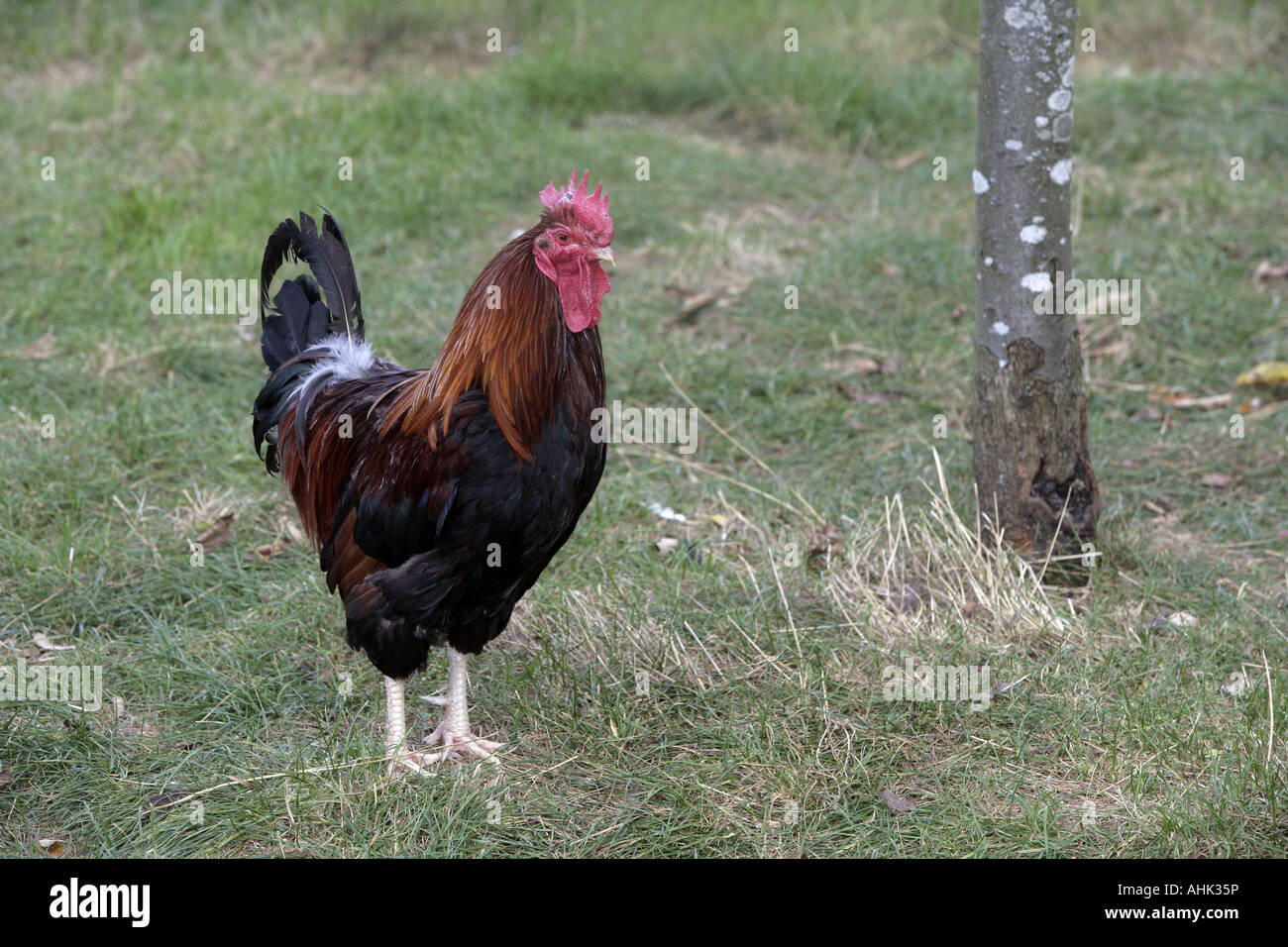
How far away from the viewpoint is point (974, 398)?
4.71 metres

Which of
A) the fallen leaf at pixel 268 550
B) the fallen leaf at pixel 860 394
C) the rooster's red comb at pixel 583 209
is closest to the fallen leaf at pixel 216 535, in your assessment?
the fallen leaf at pixel 268 550

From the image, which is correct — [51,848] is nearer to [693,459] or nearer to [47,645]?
Result: [47,645]

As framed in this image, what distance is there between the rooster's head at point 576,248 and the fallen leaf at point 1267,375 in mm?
3816

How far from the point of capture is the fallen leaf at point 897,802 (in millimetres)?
3514

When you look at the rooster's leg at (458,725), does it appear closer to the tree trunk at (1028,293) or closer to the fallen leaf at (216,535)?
the fallen leaf at (216,535)

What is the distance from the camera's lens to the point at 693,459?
225 inches

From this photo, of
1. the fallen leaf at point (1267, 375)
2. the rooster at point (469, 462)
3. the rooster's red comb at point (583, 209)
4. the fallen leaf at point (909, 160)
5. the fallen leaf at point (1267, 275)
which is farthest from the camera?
the fallen leaf at point (909, 160)

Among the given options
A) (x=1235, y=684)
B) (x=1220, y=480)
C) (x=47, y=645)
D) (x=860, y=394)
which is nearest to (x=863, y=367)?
(x=860, y=394)

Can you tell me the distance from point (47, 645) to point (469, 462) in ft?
6.40

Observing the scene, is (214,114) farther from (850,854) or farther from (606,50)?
(850,854)

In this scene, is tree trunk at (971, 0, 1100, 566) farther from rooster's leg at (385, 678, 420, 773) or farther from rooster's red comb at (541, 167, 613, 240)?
rooster's leg at (385, 678, 420, 773)

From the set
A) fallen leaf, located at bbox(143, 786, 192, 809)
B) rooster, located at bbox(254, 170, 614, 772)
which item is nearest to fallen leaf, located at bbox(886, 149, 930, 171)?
rooster, located at bbox(254, 170, 614, 772)

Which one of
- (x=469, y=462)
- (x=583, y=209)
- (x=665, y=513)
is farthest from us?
(x=665, y=513)

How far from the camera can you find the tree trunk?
4.36 meters
